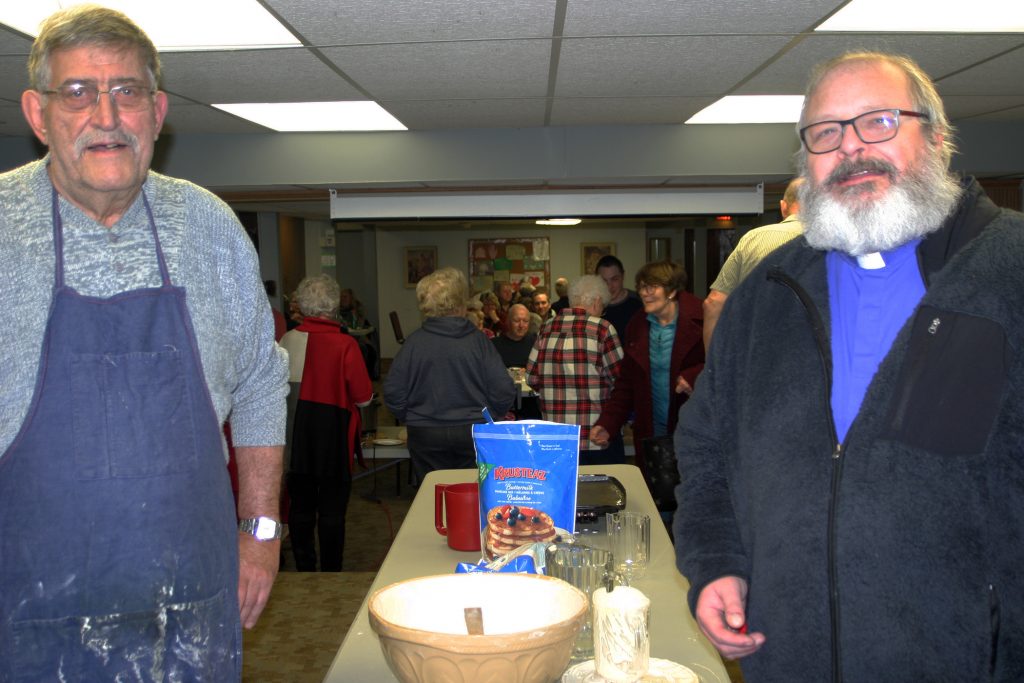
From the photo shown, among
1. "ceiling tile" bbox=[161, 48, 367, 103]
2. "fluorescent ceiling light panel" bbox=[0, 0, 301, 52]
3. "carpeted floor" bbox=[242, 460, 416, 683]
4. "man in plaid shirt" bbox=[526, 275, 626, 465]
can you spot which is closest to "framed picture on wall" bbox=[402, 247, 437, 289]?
"ceiling tile" bbox=[161, 48, 367, 103]

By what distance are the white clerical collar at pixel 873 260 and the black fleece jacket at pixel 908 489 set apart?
2.8 inches

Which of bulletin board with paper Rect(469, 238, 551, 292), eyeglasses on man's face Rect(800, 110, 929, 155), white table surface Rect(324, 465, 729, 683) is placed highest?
bulletin board with paper Rect(469, 238, 551, 292)

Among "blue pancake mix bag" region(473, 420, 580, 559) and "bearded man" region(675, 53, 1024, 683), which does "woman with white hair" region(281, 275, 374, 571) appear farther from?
"bearded man" region(675, 53, 1024, 683)

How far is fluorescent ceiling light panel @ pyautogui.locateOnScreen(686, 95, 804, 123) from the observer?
513 centimetres

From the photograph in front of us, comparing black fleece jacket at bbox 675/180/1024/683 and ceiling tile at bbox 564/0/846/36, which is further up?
ceiling tile at bbox 564/0/846/36

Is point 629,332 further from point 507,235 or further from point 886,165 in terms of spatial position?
point 507,235

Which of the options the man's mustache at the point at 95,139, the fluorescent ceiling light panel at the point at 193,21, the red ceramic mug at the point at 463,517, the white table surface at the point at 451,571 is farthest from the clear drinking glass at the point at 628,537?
the fluorescent ceiling light panel at the point at 193,21

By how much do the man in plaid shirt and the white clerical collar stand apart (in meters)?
3.37

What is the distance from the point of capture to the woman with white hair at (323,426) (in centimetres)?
427

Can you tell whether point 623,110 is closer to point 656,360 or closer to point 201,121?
point 656,360

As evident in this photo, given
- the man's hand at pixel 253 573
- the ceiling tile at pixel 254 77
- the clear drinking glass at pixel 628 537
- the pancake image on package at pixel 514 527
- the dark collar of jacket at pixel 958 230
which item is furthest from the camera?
the ceiling tile at pixel 254 77

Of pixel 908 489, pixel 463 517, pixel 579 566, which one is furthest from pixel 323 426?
pixel 908 489

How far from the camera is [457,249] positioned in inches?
647

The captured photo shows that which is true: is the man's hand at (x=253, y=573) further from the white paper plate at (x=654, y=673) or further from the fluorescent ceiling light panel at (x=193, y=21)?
the fluorescent ceiling light panel at (x=193, y=21)
